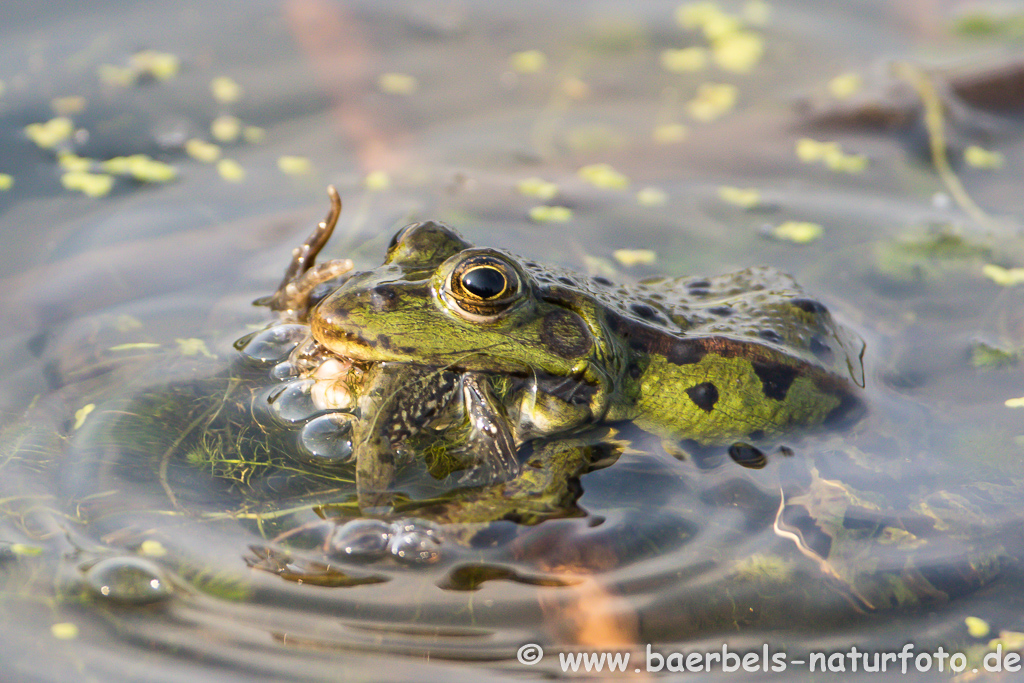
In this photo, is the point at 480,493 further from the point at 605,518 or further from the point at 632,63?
the point at 632,63

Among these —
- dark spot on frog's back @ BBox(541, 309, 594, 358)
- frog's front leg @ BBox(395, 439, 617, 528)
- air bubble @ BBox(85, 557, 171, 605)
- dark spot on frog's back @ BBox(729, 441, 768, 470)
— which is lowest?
dark spot on frog's back @ BBox(729, 441, 768, 470)

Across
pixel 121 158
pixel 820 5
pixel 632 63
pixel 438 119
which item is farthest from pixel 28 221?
pixel 820 5

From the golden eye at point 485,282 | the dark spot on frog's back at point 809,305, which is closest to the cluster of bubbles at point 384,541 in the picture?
the golden eye at point 485,282

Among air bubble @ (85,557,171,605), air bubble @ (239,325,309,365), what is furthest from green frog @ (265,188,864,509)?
air bubble @ (85,557,171,605)

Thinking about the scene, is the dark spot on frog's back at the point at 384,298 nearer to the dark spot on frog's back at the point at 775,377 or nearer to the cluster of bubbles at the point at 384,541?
the cluster of bubbles at the point at 384,541

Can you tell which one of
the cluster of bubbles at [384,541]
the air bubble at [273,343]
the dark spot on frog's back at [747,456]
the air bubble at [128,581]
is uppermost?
the air bubble at [273,343]

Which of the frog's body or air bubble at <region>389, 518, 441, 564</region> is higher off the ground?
the frog's body

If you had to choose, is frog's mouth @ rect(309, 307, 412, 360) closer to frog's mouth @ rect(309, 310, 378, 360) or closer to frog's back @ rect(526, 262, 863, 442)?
frog's mouth @ rect(309, 310, 378, 360)
